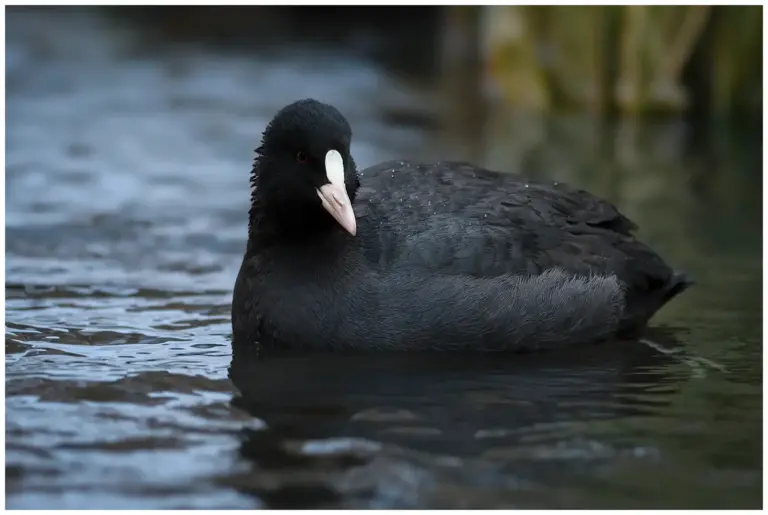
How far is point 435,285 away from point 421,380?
1.58 feet

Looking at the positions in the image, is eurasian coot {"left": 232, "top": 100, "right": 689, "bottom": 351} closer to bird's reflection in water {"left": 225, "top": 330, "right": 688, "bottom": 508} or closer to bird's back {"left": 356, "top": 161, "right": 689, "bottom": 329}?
bird's back {"left": 356, "top": 161, "right": 689, "bottom": 329}

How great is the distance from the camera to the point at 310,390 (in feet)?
19.0

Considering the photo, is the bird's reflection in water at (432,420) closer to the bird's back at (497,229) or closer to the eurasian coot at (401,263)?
the eurasian coot at (401,263)

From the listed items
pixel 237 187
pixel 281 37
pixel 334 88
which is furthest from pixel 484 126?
pixel 281 37

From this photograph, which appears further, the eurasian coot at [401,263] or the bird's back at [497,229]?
the bird's back at [497,229]

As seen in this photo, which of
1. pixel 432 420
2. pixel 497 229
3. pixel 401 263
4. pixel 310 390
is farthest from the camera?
pixel 497 229

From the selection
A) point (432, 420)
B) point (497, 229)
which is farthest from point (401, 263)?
point (432, 420)

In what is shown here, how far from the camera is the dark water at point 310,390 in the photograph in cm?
472

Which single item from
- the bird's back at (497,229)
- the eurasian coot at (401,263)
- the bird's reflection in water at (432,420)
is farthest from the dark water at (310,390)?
the bird's back at (497,229)

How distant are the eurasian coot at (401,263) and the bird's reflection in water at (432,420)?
0.12m

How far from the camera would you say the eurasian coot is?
6.16 metres

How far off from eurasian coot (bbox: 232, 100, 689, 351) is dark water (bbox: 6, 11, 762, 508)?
15 cm

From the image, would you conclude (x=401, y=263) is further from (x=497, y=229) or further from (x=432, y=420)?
(x=432, y=420)

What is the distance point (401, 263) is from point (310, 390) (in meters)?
0.82
